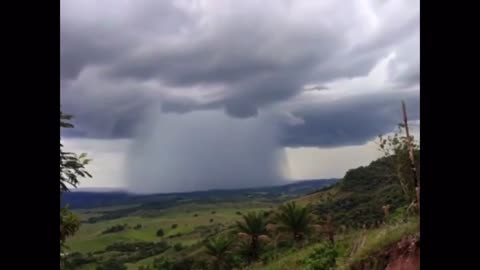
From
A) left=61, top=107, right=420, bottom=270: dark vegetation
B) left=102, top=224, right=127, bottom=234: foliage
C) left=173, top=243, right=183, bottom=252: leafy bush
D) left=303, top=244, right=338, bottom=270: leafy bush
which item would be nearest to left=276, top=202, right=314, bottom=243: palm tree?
left=61, top=107, right=420, bottom=270: dark vegetation

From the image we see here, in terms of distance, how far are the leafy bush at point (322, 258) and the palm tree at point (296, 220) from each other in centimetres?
68

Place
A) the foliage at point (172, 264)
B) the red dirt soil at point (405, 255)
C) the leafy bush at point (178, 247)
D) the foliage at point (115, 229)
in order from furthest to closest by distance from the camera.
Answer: the leafy bush at point (178, 247), the foliage at point (172, 264), the foliage at point (115, 229), the red dirt soil at point (405, 255)

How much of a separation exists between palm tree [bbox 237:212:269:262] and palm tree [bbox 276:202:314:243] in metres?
0.22

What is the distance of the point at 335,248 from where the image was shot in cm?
598

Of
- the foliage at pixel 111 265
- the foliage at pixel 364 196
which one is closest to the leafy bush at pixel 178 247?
the foliage at pixel 111 265

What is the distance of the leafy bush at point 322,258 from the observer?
19.1ft

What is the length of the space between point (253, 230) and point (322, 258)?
1.52 metres

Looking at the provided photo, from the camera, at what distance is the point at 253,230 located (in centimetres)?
725

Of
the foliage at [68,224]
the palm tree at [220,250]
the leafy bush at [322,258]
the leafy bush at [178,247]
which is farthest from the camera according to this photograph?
the leafy bush at [178,247]

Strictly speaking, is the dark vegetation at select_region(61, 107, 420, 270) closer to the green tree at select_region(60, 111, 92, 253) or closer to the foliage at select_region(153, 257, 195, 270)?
the foliage at select_region(153, 257, 195, 270)

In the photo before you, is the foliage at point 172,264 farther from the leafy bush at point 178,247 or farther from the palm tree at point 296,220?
the palm tree at point 296,220

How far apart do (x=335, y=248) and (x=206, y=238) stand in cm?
217

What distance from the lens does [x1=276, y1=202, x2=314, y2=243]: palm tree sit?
6.95 m
